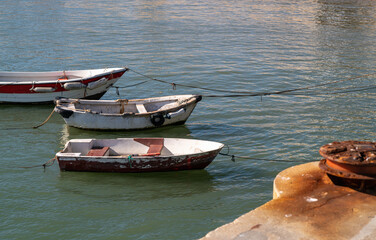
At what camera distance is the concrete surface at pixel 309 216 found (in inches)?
268

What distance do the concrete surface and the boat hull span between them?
3816mm

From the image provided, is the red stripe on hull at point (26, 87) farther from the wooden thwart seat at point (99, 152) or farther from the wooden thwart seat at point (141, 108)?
the wooden thwart seat at point (99, 152)

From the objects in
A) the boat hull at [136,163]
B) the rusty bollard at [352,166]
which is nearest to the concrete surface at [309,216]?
the rusty bollard at [352,166]

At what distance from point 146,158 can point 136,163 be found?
291 millimetres

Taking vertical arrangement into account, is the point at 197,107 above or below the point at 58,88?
below

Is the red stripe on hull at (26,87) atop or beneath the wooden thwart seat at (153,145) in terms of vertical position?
atop

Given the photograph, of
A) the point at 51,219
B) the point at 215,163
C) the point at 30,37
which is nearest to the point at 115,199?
the point at 51,219

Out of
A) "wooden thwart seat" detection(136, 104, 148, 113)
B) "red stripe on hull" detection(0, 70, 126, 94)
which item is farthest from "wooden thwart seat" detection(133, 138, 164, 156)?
"red stripe on hull" detection(0, 70, 126, 94)

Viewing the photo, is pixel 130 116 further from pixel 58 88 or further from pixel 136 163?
pixel 58 88

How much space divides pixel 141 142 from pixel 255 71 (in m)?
11.1

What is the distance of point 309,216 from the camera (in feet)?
23.6

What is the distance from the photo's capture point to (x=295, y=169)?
28.7 feet

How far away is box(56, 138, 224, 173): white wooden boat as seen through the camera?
11719 mm

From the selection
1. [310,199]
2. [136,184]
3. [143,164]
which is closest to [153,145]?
[143,164]
